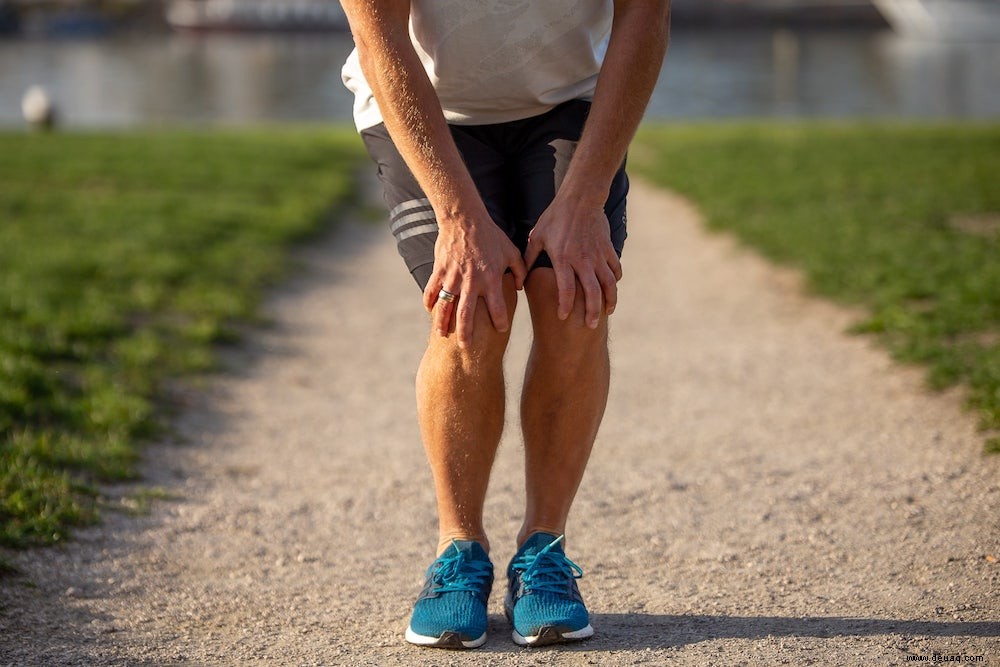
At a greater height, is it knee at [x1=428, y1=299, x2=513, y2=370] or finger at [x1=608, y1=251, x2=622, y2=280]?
finger at [x1=608, y1=251, x2=622, y2=280]

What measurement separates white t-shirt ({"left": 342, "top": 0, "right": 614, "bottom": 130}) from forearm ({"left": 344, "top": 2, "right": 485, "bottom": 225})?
0.37ft

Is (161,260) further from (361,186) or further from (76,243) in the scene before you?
(361,186)

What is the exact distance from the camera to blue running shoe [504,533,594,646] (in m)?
2.52

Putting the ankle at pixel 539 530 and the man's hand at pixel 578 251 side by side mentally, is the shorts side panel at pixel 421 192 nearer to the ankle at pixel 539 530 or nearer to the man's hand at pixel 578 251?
the man's hand at pixel 578 251

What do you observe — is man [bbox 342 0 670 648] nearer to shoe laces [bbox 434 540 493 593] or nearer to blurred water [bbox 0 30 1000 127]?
shoe laces [bbox 434 540 493 593]

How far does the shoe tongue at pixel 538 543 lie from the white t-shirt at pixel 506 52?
3.15ft

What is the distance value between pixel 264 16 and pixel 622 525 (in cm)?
6321

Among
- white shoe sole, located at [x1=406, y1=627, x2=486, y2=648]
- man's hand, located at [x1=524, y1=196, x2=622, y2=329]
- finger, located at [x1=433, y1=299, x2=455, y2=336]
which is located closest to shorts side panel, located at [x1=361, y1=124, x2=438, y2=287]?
finger, located at [x1=433, y1=299, x2=455, y2=336]

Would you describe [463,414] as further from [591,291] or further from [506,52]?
[506,52]

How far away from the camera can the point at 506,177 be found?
107 inches

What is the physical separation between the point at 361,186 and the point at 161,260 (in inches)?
191

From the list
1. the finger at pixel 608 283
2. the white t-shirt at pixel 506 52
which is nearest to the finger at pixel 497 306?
the finger at pixel 608 283

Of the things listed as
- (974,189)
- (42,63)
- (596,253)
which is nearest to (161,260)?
(596,253)

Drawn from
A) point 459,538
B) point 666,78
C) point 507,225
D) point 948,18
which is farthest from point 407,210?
point 948,18
